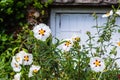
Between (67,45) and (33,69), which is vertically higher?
(67,45)

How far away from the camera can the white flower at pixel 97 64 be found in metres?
2.86

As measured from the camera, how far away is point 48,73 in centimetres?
294

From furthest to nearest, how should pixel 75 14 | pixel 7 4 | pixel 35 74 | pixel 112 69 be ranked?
1. pixel 75 14
2. pixel 7 4
3. pixel 112 69
4. pixel 35 74

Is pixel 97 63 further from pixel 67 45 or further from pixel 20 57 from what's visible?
pixel 20 57

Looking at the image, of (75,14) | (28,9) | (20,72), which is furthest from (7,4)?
(20,72)

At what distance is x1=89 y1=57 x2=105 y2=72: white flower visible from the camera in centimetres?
286

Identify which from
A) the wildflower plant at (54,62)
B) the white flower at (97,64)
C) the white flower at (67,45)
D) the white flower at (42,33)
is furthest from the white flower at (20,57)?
the white flower at (97,64)

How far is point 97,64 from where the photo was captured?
287 cm

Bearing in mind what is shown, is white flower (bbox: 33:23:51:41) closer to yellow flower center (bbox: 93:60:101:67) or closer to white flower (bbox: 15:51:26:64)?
white flower (bbox: 15:51:26:64)

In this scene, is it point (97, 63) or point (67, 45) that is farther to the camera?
point (67, 45)

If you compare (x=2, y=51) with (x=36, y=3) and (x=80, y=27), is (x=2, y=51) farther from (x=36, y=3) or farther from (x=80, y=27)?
(x=80, y=27)

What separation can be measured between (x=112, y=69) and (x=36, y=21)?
227cm

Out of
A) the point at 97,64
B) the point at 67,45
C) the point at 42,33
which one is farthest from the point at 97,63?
the point at 42,33

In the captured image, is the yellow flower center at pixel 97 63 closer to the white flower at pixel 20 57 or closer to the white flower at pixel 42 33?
the white flower at pixel 42 33
